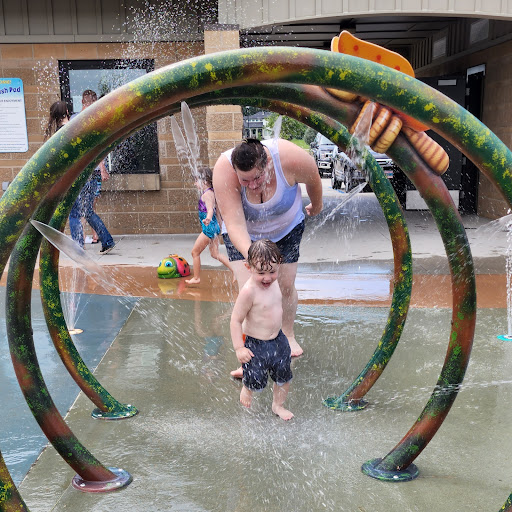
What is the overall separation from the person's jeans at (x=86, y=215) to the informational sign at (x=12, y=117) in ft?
7.29

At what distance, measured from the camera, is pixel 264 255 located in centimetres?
312

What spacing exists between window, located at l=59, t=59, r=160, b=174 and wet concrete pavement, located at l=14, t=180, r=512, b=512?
4002 mm

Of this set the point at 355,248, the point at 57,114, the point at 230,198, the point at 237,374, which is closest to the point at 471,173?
the point at 355,248

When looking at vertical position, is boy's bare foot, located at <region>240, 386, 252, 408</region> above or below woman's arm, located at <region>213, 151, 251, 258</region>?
below

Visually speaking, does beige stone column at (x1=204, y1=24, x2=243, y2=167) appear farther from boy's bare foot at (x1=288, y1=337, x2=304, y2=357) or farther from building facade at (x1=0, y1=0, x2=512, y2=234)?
boy's bare foot at (x1=288, y1=337, x2=304, y2=357)

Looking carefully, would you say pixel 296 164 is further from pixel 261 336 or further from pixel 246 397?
pixel 246 397

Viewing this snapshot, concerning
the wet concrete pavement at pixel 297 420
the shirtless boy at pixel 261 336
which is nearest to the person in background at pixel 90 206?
the wet concrete pavement at pixel 297 420

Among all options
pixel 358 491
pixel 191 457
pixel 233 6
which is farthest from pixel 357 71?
pixel 233 6

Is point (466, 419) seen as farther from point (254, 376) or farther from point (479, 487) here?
point (254, 376)

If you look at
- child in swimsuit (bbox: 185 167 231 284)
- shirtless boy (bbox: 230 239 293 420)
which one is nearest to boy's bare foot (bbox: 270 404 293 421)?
shirtless boy (bbox: 230 239 293 420)

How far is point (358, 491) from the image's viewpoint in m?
2.60

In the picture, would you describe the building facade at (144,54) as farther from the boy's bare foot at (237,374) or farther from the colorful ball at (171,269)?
the boy's bare foot at (237,374)

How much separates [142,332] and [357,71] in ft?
11.0

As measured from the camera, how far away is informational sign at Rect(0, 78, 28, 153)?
9.39m
